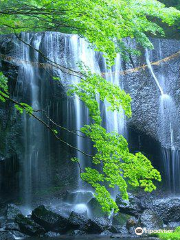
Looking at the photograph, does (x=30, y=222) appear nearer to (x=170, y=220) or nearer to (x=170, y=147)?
(x=170, y=220)

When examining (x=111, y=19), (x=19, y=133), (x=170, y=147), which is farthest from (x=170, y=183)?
(x=111, y=19)

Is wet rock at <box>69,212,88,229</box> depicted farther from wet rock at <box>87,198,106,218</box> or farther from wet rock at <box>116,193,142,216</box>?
wet rock at <box>116,193,142,216</box>

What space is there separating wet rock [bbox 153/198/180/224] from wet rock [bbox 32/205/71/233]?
420cm

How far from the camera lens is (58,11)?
7066 mm

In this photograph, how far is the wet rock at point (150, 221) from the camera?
12562mm

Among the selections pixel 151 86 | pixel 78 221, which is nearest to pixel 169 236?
pixel 78 221

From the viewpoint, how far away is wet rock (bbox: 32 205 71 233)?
1230 centimetres

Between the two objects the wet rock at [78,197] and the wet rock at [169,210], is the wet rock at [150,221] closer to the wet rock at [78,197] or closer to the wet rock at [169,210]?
the wet rock at [169,210]

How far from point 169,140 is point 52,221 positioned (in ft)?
23.4

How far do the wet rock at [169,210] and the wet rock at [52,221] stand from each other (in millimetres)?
4205

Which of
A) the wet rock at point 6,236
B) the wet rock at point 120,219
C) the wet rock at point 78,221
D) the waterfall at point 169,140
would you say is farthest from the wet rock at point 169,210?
the wet rock at point 6,236

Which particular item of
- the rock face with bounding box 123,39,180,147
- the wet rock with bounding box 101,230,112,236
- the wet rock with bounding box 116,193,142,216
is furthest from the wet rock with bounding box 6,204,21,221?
the rock face with bounding box 123,39,180,147

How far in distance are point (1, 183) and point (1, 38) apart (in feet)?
21.0

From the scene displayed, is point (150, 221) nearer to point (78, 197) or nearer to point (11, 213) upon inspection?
point (78, 197)
